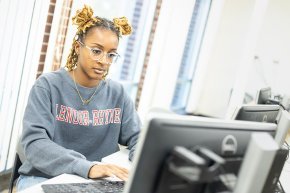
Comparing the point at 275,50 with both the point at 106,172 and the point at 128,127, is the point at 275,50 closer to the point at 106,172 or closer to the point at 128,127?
the point at 128,127

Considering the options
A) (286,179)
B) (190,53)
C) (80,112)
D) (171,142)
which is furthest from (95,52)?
(190,53)

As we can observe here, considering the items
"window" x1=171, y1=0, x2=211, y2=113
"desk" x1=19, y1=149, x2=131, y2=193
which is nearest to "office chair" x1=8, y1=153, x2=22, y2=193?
"desk" x1=19, y1=149, x2=131, y2=193

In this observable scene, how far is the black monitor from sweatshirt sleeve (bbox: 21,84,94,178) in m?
0.70

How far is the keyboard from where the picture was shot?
4.24ft

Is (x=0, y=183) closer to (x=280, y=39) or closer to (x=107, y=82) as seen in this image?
(x=107, y=82)

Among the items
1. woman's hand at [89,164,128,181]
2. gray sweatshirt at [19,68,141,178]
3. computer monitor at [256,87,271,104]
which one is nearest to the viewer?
woman's hand at [89,164,128,181]

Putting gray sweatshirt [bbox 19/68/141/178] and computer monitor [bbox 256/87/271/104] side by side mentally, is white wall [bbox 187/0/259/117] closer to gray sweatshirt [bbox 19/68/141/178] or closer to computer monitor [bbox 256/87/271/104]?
computer monitor [bbox 256/87/271/104]

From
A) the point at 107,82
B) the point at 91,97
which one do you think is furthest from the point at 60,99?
the point at 107,82

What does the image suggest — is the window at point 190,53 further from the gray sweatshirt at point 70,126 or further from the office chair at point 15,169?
the office chair at point 15,169

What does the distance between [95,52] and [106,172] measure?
0.63 m

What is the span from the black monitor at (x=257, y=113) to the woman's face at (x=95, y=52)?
65cm

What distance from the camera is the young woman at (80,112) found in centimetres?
159

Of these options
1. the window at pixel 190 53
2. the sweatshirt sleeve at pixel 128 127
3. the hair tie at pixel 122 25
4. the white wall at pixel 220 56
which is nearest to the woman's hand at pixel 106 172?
the sweatshirt sleeve at pixel 128 127

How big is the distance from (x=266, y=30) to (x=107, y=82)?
4.53 meters
